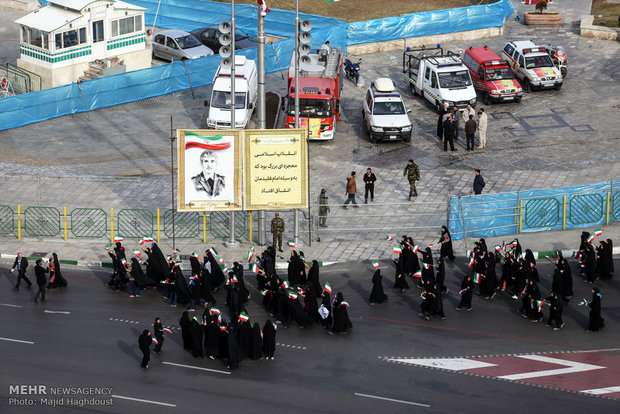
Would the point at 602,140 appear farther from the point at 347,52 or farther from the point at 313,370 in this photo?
the point at 313,370

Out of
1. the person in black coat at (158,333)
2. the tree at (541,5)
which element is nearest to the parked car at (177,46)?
the tree at (541,5)

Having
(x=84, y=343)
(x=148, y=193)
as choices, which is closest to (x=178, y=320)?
(x=84, y=343)

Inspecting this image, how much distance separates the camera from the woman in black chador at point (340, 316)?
83.4 ft

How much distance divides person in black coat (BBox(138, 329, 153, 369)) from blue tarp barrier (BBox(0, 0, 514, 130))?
19.0 m

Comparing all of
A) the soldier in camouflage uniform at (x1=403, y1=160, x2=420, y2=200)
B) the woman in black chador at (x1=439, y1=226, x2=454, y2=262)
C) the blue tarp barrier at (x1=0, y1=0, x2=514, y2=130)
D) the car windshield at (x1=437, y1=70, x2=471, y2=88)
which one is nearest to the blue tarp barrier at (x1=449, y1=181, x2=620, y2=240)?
the woman in black chador at (x1=439, y1=226, x2=454, y2=262)

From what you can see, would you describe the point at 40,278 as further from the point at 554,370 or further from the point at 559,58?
the point at 559,58

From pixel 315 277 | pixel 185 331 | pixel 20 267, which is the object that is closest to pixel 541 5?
pixel 315 277

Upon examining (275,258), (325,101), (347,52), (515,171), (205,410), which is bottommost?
(205,410)

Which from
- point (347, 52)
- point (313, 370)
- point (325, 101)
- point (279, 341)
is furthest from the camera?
point (347, 52)

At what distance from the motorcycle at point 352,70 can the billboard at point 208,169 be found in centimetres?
1626

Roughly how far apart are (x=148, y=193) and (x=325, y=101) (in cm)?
751

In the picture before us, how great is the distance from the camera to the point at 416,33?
48.6 metres

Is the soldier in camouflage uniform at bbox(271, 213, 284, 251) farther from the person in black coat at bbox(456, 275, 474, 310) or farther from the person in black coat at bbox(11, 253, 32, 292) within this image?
the person in black coat at bbox(11, 253, 32, 292)

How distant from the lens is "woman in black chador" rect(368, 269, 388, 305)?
27.0 m
